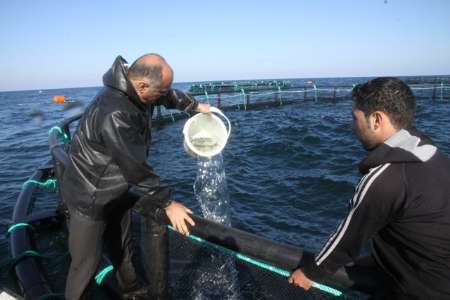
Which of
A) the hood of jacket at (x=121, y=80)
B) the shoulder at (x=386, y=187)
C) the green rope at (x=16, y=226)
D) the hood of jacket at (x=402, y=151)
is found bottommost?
the green rope at (x=16, y=226)

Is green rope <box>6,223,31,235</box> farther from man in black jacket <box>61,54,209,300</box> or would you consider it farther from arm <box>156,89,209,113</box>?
arm <box>156,89,209,113</box>

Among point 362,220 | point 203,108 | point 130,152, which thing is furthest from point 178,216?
point 203,108

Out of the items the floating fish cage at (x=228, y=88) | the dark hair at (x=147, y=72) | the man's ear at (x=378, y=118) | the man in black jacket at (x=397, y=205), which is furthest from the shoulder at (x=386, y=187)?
the floating fish cage at (x=228, y=88)

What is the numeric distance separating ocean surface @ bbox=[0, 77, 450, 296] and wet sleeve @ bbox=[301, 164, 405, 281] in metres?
3.92

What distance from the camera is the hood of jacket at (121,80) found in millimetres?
2289

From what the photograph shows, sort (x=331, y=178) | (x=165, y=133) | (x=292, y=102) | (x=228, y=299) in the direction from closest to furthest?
1. (x=228, y=299)
2. (x=331, y=178)
3. (x=165, y=133)
4. (x=292, y=102)

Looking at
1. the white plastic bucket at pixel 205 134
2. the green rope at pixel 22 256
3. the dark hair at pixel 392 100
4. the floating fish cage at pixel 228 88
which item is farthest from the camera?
the floating fish cage at pixel 228 88

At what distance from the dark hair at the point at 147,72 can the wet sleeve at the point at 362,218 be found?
1491mm

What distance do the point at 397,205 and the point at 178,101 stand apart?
2.37 metres

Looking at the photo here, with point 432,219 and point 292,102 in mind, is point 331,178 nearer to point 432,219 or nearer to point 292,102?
point 432,219

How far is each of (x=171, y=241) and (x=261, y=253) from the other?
1606 mm

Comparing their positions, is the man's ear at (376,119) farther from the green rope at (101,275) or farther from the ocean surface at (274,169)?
the ocean surface at (274,169)

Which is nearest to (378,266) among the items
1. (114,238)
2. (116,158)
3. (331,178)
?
(116,158)

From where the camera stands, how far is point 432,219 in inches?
64.2
